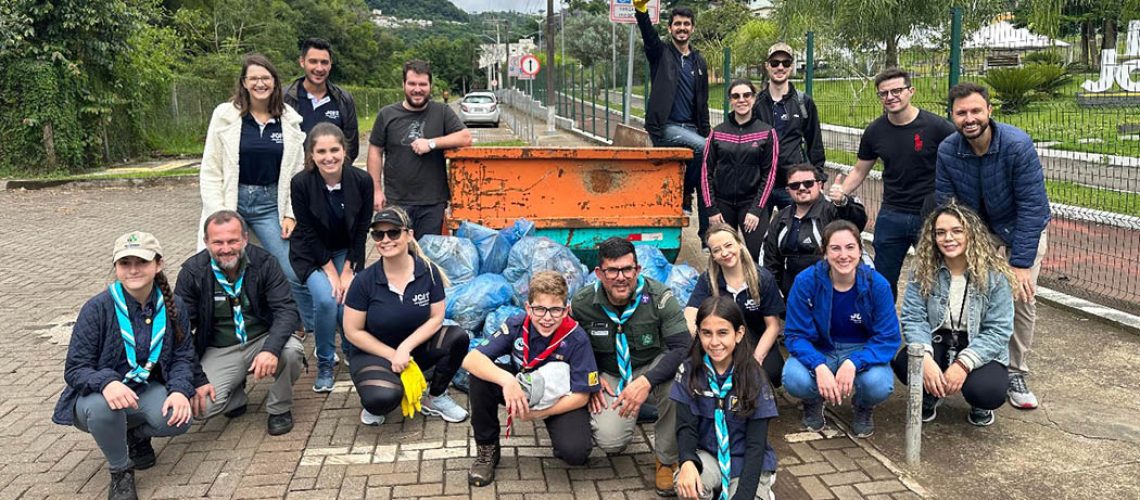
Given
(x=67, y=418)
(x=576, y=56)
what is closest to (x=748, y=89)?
(x=67, y=418)

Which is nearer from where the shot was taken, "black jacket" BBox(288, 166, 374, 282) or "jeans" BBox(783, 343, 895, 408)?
"jeans" BBox(783, 343, 895, 408)

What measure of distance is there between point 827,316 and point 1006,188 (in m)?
1.26

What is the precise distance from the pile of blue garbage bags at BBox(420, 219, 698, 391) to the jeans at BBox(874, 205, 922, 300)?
1.29 metres

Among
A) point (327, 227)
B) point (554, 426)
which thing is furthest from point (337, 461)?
point (327, 227)

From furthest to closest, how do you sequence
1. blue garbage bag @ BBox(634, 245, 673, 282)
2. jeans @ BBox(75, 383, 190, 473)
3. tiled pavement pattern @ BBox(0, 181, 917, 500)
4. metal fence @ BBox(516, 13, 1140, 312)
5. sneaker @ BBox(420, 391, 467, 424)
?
metal fence @ BBox(516, 13, 1140, 312)
blue garbage bag @ BBox(634, 245, 673, 282)
sneaker @ BBox(420, 391, 467, 424)
tiled pavement pattern @ BBox(0, 181, 917, 500)
jeans @ BBox(75, 383, 190, 473)

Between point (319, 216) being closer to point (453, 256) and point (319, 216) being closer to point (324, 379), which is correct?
point (324, 379)

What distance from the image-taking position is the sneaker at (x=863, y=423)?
14.3 feet

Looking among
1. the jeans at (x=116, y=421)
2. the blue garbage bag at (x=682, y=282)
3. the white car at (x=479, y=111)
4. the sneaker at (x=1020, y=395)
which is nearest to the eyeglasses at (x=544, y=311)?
the jeans at (x=116, y=421)

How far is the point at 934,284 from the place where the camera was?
4.44 m

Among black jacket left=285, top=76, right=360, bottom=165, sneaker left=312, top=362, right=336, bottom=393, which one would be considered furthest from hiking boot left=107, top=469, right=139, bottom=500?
black jacket left=285, top=76, right=360, bottom=165

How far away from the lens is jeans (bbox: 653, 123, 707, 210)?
6902 mm

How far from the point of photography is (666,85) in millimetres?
6848

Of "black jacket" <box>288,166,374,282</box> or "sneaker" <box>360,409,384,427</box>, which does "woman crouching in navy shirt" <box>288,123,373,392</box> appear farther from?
"sneaker" <box>360,409,384,427</box>

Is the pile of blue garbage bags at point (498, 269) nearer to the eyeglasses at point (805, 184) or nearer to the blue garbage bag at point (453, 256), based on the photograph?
the blue garbage bag at point (453, 256)
